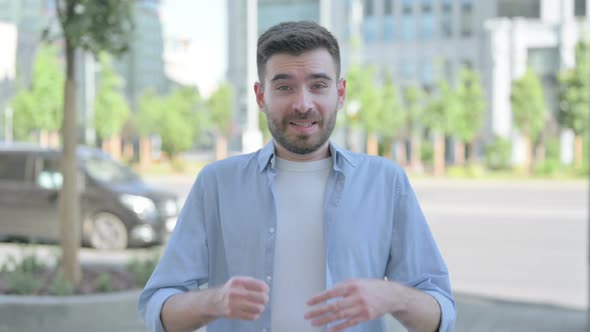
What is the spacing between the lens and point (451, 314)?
74.8 inches

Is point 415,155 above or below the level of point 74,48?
below

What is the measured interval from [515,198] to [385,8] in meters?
41.1

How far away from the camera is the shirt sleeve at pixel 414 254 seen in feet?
6.37

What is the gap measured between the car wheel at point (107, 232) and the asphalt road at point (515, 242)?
16.4 feet

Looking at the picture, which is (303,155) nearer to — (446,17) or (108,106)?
(108,106)

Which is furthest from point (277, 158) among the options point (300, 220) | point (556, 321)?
point (556, 321)

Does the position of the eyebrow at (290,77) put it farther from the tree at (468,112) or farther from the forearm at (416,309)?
the tree at (468,112)

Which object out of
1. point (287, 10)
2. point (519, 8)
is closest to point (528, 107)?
point (519, 8)

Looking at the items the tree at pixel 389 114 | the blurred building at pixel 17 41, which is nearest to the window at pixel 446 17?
the tree at pixel 389 114

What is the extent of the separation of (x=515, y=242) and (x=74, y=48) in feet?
30.2

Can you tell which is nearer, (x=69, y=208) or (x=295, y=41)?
(x=295, y=41)

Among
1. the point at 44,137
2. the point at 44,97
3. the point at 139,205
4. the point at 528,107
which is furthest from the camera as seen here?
the point at 44,137

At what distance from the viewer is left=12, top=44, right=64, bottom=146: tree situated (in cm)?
4309

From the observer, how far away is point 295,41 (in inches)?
75.4
